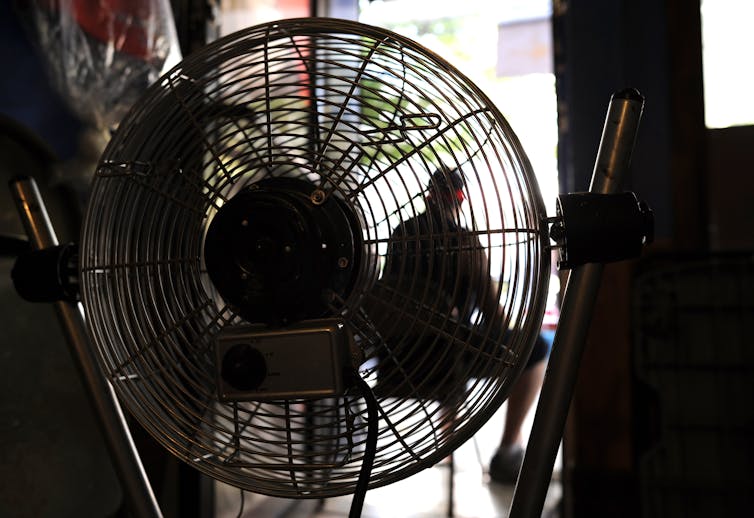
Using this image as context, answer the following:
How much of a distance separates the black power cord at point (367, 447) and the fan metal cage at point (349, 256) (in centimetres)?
2

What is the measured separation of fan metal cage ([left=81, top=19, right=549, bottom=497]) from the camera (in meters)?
0.61

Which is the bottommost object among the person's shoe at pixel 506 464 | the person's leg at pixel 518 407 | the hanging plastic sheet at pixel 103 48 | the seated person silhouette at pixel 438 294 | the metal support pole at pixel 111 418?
the person's shoe at pixel 506 464

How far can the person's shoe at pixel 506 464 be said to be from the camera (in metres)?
2.35

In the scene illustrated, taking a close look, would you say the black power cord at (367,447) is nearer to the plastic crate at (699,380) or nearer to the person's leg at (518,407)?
the plastic crate at (699,380)

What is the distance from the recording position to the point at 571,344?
68cm

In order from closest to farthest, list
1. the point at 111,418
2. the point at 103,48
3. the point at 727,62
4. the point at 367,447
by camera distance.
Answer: the point at 367,447
the point at 111,418
the point at 103,48
the point at 727,62

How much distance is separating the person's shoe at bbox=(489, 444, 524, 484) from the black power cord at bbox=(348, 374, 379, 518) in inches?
73.2

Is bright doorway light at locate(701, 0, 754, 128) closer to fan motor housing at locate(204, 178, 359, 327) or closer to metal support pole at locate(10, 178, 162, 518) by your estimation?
fan motor housing at locate(204, 178, 359, 327)

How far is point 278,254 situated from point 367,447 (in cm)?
20

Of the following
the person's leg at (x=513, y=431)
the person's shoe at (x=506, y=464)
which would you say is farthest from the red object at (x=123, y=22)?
the person's shoe at (x=506, y=464)

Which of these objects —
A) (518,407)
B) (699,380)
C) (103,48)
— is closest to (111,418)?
(103,48)

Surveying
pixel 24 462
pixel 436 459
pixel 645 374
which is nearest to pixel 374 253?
pixel 436 459

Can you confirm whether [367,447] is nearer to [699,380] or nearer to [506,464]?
[699,380]

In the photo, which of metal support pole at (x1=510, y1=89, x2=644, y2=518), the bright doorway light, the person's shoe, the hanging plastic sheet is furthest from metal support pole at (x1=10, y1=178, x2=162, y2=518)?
the person's shoe
